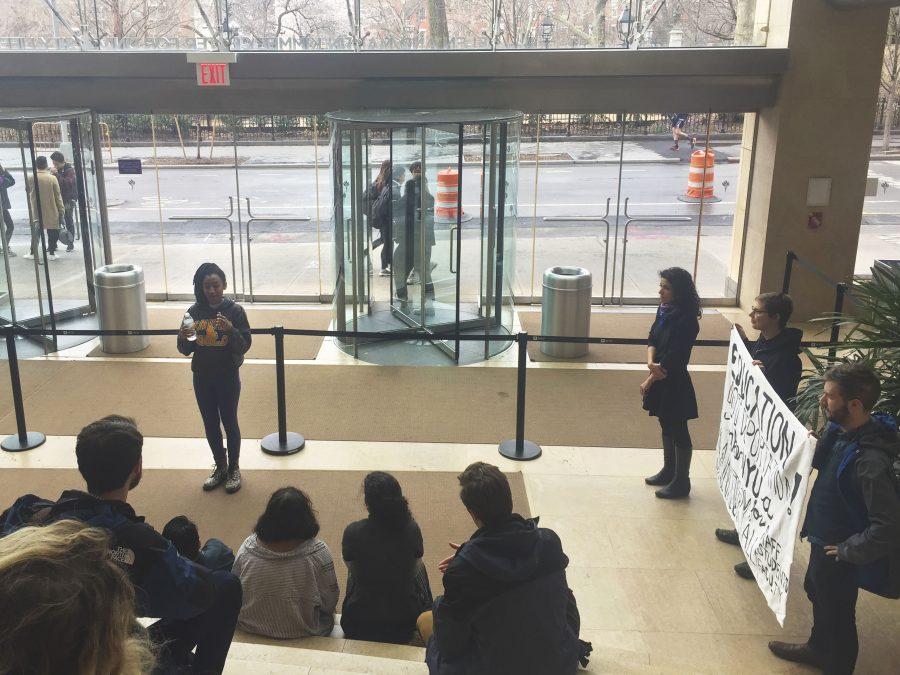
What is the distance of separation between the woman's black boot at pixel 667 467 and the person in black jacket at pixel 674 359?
0.27 ft

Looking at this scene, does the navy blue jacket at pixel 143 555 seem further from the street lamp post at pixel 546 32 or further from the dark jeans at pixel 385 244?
the street lamp post at pixel 546 32

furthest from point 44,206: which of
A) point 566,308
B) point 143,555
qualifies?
point 143,555

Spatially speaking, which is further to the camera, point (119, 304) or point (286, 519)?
point (119, 304)

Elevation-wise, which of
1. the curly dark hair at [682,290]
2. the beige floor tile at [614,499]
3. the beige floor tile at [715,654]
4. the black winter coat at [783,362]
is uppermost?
the curly dark hair at [682,290]

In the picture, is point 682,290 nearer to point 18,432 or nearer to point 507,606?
point 507,606

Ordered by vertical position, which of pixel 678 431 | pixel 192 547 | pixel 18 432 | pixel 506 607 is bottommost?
pixel 18 432

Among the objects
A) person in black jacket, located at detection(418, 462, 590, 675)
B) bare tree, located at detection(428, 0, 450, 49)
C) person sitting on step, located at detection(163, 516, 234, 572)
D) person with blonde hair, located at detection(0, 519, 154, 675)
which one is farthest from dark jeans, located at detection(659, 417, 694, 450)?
bare tree, located at detection(428, 0, 450, 49)

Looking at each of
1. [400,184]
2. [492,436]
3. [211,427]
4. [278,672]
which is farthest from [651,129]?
[278,672]

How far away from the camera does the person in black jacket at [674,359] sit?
6.71m

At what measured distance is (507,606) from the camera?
3.58 meters

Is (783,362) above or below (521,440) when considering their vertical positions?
above

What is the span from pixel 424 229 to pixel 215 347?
3932 millimetres

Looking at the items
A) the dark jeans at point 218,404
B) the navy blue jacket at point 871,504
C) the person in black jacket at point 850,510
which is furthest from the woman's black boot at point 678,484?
the dark jeans at point 218,404

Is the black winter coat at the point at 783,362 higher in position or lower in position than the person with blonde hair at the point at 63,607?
lower
